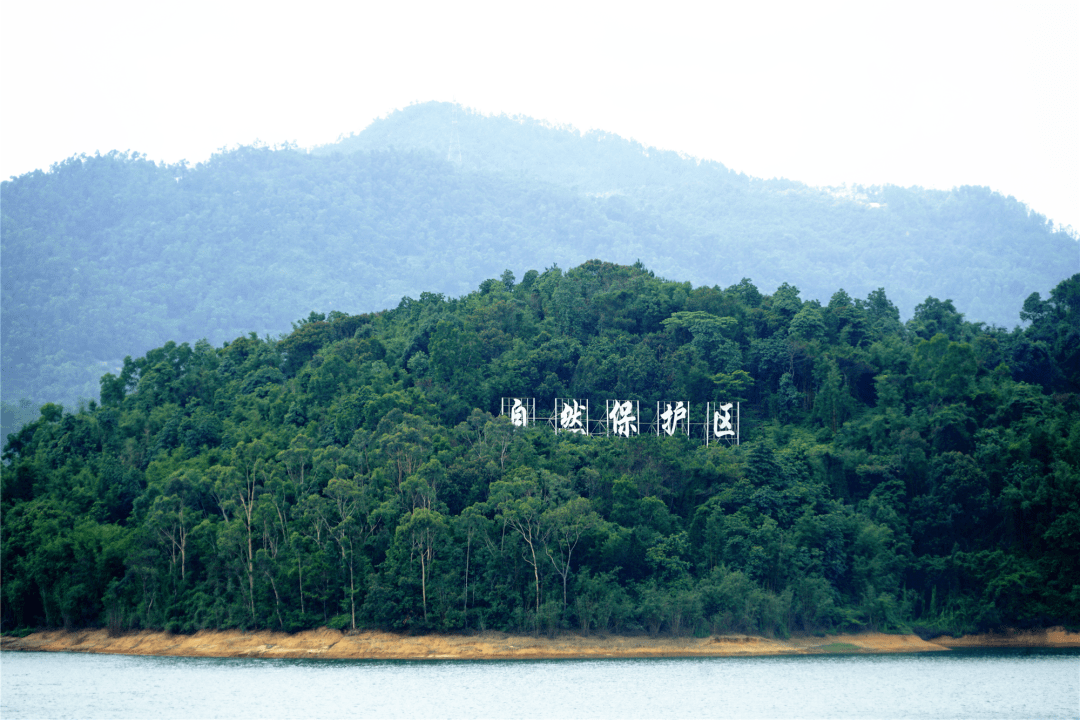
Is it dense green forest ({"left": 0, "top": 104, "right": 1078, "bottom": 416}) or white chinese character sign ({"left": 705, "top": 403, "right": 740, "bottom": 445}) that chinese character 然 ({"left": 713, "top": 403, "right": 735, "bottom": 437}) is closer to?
white chinese character sign ({"left": 705, "top": 403, "right": 740, "bottom": 445})

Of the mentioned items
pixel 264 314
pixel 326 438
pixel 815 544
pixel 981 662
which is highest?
pixel 264 314

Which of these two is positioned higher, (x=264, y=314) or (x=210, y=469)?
(x=264, y=314)

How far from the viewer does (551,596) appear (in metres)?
44.9

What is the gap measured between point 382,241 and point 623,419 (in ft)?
344

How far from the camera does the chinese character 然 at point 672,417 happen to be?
5078 centimetres

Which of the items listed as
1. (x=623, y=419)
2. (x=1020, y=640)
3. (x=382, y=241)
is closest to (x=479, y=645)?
(x=623, y=419)

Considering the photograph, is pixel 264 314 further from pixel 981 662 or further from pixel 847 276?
pixel 981 662

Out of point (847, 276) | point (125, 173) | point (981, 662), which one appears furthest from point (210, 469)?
point (125, 173)

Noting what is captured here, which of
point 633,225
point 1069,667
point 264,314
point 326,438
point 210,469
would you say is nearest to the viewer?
point 1069,667

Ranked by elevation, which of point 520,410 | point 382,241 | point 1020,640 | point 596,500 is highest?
point 382,241

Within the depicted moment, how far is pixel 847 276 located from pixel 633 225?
29.9 metres

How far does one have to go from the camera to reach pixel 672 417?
5122 cm

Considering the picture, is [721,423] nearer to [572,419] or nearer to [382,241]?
[572,419]

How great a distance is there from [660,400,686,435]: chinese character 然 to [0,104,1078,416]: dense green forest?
8307cm
